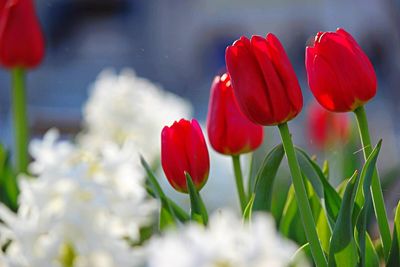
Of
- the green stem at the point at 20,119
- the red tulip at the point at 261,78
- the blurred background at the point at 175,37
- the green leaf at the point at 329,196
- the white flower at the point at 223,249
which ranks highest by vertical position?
the red tulip at the point at 261,78

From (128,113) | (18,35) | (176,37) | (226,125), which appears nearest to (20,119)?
(18,35)

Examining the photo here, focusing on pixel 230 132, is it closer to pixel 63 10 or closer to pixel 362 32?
pixel 362 32

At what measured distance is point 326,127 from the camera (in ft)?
4.83

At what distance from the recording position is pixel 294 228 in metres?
0.74

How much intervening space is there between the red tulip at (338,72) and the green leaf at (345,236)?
73mm

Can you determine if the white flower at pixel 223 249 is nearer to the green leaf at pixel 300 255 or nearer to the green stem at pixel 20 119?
the green leaf at pixel 300 255

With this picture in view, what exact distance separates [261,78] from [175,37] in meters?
7.37

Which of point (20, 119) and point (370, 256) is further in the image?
point (20, 119)

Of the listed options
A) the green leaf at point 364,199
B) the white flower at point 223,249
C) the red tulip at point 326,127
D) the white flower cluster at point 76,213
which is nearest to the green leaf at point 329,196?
the green leaf at point 364,199

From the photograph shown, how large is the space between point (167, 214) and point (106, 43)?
7.69m

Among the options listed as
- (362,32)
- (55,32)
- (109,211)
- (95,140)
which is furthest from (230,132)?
(55,32)

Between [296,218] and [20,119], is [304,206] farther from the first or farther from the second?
[20,119]

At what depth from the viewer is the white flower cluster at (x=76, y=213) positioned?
1.63 feet

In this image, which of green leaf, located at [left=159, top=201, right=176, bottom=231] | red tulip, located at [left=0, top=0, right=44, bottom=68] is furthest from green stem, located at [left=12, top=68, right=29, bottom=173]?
green leaf, located at [left=159, top=201, right=176, bottom=231]
